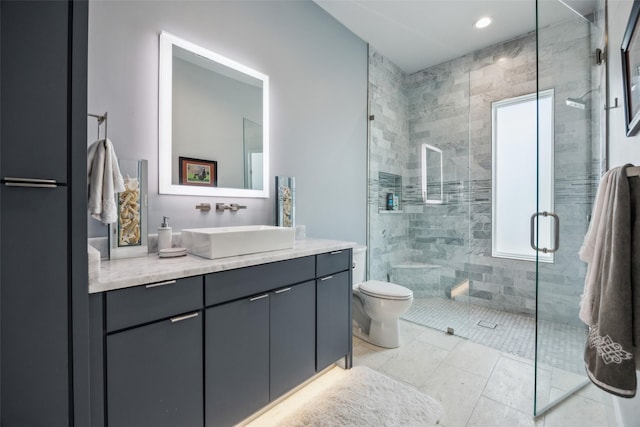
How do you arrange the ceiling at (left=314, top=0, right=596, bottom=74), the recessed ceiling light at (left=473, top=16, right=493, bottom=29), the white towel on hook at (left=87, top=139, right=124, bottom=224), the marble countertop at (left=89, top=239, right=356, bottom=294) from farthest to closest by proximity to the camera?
the recessed ceiling light at (left=473, top=16, right=493, bottom=29)
the ceiling at (left=314, top=0, right=596, bottom=74)
the white towel on hook at (left=87, top=139, right=124, bottom=224)
the marble countertop at (left=89, top=239, right=356, bottom=294)

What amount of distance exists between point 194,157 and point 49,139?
0.94 meters

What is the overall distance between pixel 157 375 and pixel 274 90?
197cm

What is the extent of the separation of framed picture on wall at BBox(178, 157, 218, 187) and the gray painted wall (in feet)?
0.34

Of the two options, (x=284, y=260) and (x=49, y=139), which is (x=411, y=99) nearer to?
(x=284, y=260)

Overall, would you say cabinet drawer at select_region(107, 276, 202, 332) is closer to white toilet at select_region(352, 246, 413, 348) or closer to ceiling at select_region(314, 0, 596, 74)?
white toilet at select_region(352, 246, 413, 348)

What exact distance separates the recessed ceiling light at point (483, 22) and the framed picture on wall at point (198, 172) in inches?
110

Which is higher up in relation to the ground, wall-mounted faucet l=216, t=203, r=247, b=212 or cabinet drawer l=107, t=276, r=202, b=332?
wall-mounted faucet l=216, t=203, r=247, b=212

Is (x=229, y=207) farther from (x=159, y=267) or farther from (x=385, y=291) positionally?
→ (x=385, y=291)

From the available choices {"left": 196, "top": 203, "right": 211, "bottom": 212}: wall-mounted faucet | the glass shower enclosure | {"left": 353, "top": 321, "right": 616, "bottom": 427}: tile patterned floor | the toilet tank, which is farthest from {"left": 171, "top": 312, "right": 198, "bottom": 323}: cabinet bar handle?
the glass shower enclosure

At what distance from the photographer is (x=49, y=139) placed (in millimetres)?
863

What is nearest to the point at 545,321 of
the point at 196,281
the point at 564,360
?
the point at 564,360

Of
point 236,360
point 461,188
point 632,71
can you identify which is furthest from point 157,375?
point 461,188

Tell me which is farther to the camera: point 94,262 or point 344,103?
point 344,103

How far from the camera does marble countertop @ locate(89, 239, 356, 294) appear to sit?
1.03m
